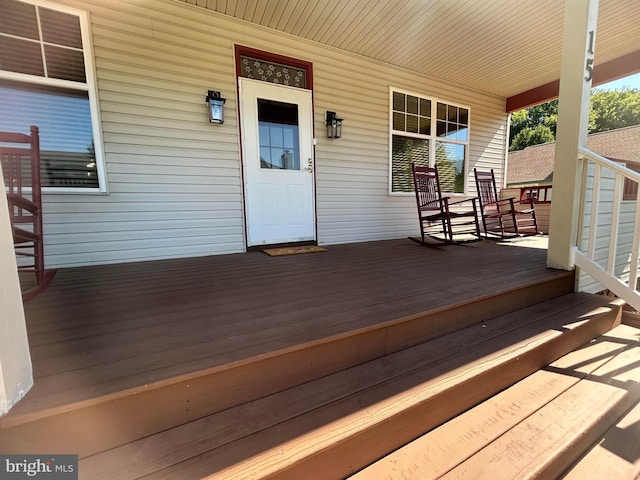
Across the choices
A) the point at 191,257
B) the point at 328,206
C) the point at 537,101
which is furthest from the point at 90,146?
the point at 537,101

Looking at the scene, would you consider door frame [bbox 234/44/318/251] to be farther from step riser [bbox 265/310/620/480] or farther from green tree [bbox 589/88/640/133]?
green tree [bbox 589/88/640/133]

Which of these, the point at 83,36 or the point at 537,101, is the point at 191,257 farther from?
the point at 537,101

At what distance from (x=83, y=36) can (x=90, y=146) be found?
0.89 m

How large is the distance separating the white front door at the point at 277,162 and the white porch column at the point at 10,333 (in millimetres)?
2422

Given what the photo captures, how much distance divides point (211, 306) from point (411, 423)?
111cm

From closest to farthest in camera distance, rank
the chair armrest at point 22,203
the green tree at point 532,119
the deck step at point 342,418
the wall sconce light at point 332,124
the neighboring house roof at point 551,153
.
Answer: the deck step at point 342,418, the chair armrest at point 22,203, the wall sconce light at point 332,124, the neighboring house roof at point 551,153, the green tree at point 532,119

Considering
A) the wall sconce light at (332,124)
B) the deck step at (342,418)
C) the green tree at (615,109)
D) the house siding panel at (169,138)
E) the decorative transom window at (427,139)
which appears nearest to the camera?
the deck step at (342,418)

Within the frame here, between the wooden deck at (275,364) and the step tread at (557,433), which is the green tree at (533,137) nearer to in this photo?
the wooden deck at (275,364)

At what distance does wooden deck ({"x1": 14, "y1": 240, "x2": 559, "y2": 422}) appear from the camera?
38.9 inches

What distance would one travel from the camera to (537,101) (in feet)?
16.5

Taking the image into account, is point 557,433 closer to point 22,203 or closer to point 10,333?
point 10,333

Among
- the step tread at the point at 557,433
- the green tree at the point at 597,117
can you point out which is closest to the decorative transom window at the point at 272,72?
the step tread at the point at 557,433

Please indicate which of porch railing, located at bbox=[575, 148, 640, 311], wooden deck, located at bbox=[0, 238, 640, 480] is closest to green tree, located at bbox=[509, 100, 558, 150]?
porch railing, located at bbox=[575, 148, 640, 311]

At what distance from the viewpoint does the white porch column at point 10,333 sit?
782 mm
